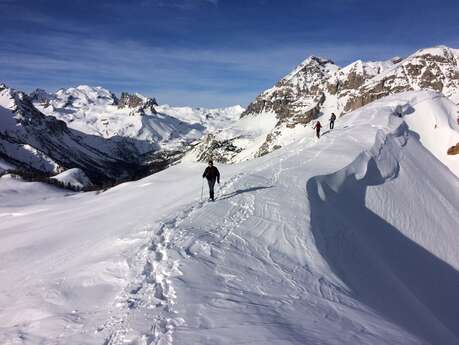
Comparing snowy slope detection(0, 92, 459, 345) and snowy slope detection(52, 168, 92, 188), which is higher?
snowy slope detection(0, 92, 459, 345)

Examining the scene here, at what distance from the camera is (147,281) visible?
1245 centimetres

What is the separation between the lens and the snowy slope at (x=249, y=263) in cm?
1062

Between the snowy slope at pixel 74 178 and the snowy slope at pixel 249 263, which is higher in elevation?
the snowy slope at pixel 249 263

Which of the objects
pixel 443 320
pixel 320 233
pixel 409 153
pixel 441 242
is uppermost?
pixel 409 153

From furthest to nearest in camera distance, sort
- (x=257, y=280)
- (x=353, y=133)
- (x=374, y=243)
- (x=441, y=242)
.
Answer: (x=353, y=133), (x=441, y=242), (x=374, y=243), (x=257, y=280)

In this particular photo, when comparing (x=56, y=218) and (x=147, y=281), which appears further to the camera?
(x=56, y=218)

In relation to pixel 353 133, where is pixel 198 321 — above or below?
below

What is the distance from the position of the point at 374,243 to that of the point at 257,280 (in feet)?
47.6

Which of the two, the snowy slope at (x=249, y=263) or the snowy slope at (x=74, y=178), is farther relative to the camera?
the snowy slope at (x=74, y=178)

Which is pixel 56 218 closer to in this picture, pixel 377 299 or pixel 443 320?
pixel 377 299

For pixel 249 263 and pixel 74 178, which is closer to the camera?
pixel 249 263

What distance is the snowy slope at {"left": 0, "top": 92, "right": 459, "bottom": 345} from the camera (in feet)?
34.9

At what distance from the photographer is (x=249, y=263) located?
14.9 metres

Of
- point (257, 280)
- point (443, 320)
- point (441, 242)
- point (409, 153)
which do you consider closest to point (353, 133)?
point (409, 153)
